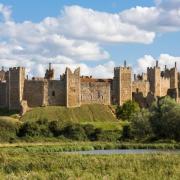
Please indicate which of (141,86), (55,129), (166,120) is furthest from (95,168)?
(141,86)

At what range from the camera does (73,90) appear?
103m

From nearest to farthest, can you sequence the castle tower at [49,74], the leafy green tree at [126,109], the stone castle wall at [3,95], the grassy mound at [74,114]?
the grassy mound at [74,114] < the leafy green tree at [126,109] < the stone castle wall at [3,95] < the castle tower at [49,74]

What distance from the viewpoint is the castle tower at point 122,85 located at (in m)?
108

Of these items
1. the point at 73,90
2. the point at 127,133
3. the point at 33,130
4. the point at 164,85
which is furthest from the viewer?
the point at 164,85

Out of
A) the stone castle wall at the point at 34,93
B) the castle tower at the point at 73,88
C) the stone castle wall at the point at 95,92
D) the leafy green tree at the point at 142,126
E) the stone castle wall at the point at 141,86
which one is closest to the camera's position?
the leafy green tree at the point at 142,126

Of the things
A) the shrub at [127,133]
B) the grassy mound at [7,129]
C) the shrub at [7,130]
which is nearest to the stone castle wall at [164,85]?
the shrub at [127,133]

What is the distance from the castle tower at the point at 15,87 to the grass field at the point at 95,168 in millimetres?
59590

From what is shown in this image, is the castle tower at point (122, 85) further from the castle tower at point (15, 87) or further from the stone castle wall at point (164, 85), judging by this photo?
the castle tower at point (15, 87)

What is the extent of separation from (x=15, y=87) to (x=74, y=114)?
404 inches

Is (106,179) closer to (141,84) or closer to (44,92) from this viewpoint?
(44,92)

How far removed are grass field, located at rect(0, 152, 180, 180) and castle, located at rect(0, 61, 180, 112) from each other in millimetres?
60451

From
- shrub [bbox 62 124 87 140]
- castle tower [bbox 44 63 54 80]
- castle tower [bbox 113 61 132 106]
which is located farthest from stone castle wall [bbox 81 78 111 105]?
shrub [bbox 62 124 87 140]

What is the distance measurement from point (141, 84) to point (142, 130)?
142ft

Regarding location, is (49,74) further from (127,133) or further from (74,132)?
(127,133)
